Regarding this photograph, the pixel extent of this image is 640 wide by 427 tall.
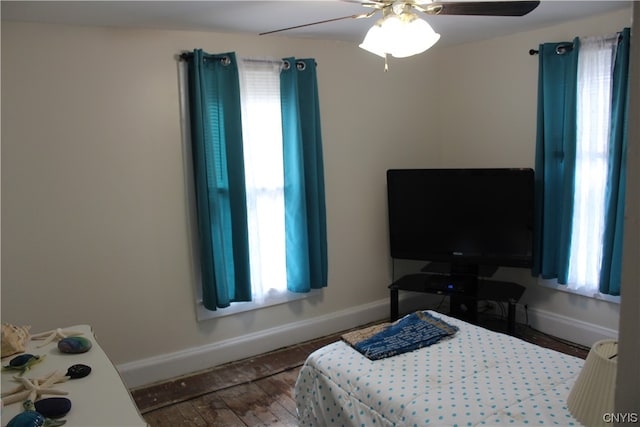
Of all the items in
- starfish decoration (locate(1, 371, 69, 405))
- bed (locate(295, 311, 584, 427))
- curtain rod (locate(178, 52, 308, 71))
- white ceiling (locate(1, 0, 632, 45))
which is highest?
white ceiling (locate(1, 0, 632, 45))

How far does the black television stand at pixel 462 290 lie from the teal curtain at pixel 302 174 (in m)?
0.73

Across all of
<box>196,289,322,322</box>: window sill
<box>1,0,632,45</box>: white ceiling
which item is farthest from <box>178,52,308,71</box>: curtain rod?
<box>196,289,322,322</box>: window sill

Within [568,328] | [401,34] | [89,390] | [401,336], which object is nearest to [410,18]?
[401,34]

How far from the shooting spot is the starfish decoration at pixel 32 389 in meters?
1.47

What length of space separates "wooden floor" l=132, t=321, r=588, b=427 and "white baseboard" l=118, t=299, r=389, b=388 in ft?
0.19

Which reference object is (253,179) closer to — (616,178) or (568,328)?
(616,178)

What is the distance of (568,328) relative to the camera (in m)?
3.63

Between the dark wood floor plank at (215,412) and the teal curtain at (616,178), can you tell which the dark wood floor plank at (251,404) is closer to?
the dark wood floor plank at (215,412)

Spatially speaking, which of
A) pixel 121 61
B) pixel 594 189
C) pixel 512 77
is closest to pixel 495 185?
pixel 594 189

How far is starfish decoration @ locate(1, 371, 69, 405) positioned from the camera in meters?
1.47

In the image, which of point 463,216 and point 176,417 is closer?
point 176,417

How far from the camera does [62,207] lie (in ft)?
9.41

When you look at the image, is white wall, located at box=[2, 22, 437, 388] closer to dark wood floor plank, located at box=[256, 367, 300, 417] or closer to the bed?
dark wood floor plank, located at box=[256, 367, 300, 417]

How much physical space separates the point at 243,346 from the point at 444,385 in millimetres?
1871
